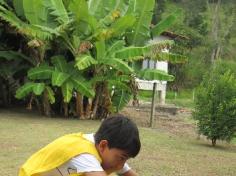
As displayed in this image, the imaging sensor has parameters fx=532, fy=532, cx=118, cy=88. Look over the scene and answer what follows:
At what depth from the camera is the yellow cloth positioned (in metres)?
2.44

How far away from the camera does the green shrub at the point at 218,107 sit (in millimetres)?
11391

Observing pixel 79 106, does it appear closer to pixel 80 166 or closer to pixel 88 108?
pixel 88 108

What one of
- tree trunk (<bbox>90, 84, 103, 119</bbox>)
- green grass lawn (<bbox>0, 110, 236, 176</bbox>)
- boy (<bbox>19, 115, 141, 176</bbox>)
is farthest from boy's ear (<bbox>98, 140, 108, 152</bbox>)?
tree trunk (<bbox>90, 84, 103, 119</bbox>)

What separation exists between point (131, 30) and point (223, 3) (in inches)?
1385

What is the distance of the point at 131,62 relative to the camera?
1476 cm

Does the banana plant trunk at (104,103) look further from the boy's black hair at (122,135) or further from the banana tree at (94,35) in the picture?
the boy's black hair at (122,135)

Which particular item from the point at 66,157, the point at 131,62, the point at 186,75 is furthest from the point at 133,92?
the point at 186,75

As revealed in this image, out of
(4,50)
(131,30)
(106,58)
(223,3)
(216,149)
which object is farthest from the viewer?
(223,3)

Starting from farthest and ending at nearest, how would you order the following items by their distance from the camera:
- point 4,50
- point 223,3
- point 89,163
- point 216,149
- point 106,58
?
point 223,3, point 4,50, point 106,58, point 216,149, point 89,163

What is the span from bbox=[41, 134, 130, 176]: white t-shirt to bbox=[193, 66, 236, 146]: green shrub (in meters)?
9.13

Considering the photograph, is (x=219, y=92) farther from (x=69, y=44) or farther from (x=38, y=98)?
(x=38, y=98)

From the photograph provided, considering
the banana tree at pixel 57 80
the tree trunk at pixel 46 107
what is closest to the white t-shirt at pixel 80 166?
the banana tree at pixel 57 80

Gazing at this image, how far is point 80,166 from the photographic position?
94.5 inches

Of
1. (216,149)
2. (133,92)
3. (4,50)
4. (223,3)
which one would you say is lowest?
(216,149)
